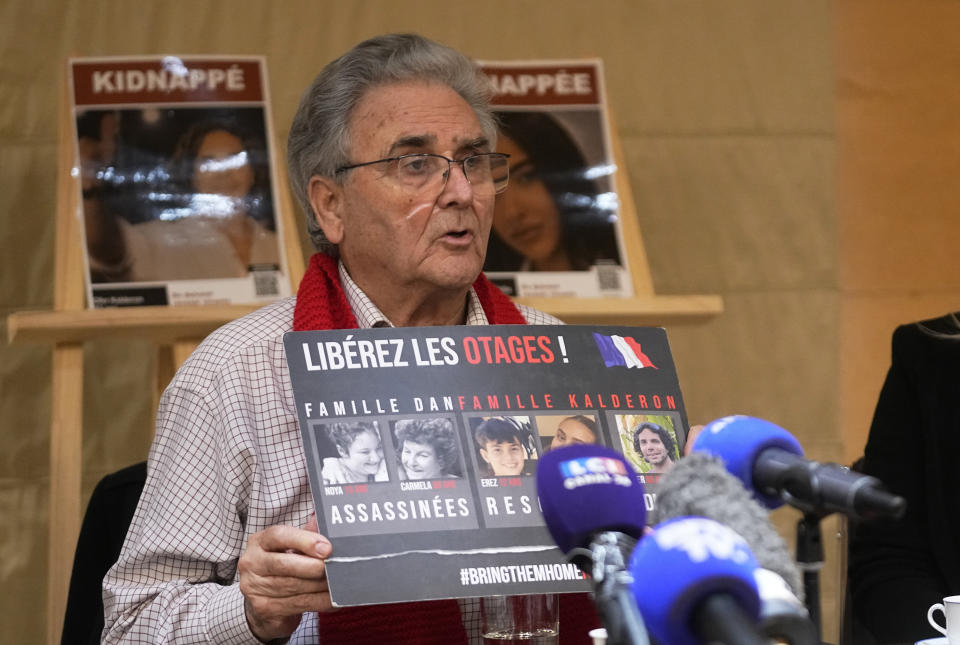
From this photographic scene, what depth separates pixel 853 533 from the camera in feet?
7.92

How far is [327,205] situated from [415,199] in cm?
22

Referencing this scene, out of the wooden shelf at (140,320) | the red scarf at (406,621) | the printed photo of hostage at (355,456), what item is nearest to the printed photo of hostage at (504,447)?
the printed photo of hostage at (355,456)

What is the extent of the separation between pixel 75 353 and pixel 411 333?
1.48 m

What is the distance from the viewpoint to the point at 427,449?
61.3 inches

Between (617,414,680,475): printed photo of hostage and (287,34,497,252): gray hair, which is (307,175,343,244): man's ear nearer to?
(287,34,497,252): gray hair

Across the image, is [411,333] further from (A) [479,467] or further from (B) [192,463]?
(B) [192,463]

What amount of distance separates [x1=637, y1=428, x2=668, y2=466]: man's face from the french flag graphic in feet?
0.37

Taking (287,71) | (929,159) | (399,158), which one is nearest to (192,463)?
(399,158)

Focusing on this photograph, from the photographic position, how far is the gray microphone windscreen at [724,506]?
104 cm

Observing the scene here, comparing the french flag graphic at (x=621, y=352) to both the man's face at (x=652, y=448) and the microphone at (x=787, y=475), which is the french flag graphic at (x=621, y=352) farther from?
the microphone at (x=787, y=475)

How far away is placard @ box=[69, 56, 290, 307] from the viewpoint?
9.37ft

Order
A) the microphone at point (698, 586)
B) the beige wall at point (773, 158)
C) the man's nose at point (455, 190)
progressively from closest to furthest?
the microphone at point (698, 586) → the man's nose at point (455, 190) → the beige wall at point (773, 158)

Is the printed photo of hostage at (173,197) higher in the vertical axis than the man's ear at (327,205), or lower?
higher

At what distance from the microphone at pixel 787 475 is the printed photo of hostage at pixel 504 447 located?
441 millimetres
